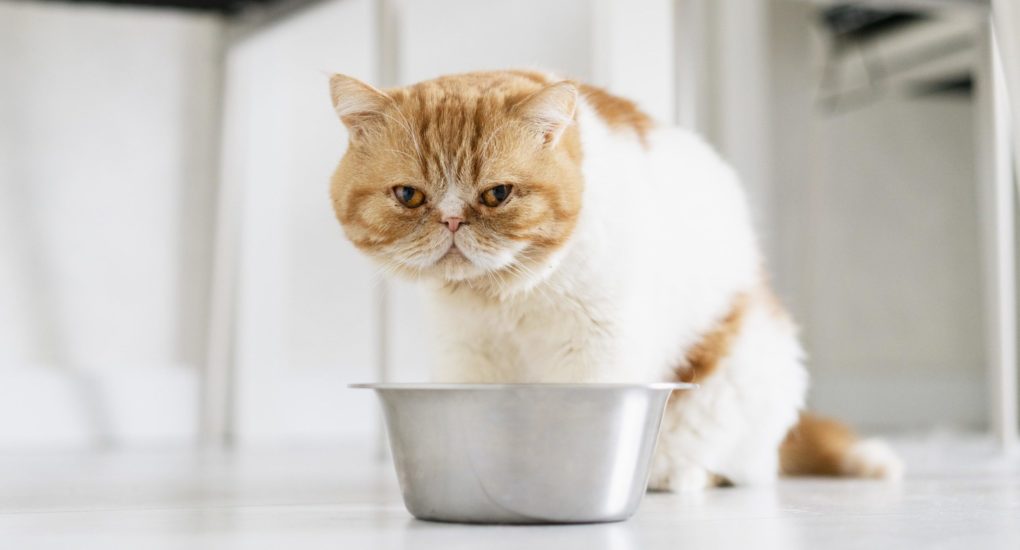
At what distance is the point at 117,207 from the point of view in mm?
3420

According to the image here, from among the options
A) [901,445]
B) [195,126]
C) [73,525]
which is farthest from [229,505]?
[195,126]

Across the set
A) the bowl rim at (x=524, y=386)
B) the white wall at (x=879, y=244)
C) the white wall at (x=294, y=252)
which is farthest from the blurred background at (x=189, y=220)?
the bowl rim at (x=524, y=386)

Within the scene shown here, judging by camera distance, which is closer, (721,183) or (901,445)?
(721,183)

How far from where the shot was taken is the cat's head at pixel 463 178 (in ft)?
4.22

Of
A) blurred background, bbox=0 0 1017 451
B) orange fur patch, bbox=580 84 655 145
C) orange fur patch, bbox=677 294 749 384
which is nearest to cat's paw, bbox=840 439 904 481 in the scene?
orange fur patch, bbox=677 294 749 384

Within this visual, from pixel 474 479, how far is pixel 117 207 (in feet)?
8.45

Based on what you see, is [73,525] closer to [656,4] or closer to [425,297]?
[425,297]

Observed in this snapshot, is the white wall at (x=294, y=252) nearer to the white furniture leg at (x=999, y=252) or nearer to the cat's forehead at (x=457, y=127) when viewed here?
the white furniture leg at (x=999, y=252)

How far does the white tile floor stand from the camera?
106 centimetres

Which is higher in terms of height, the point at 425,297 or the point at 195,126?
the point at 195,126

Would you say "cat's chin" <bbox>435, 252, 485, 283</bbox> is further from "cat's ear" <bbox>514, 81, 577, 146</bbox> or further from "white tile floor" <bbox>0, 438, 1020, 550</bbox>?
"white tile floor" <bbox>0, 438, 1020, 550</bbox>

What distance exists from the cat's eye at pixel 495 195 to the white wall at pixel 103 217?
237 cm

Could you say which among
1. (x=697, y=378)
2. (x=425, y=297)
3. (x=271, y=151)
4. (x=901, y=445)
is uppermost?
(x=271, y=151)

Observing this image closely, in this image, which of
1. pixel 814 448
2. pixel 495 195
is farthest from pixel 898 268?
pixel 495 195
